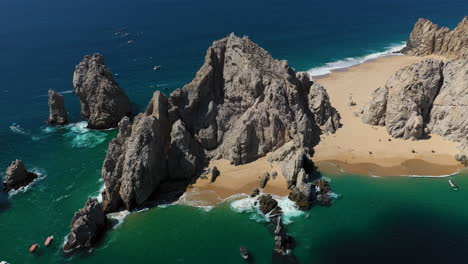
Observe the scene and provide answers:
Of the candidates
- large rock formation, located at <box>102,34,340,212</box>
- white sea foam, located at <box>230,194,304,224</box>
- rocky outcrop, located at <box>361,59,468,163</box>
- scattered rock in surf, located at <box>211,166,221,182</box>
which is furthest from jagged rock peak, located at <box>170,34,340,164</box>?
rocky outcrop, located at <box>361,59,468,163</box>

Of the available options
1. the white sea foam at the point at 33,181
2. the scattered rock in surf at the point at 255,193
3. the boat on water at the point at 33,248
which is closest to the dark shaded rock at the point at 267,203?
the scattered rock in surf at the point at 255,193

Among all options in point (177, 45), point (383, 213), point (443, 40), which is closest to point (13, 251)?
point (383, 213)

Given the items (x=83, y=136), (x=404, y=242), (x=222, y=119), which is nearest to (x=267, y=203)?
(x=404, y=242)

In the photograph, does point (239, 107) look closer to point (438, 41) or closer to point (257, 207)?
point (257, 207)

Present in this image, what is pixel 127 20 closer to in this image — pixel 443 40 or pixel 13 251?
pixel 443 40

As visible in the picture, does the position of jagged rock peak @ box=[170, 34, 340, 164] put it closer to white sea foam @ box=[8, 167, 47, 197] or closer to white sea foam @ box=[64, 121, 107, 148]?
white sea foam @ box=[64, 121, 107, 148]

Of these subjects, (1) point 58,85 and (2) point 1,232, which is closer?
(2) point 1,232
